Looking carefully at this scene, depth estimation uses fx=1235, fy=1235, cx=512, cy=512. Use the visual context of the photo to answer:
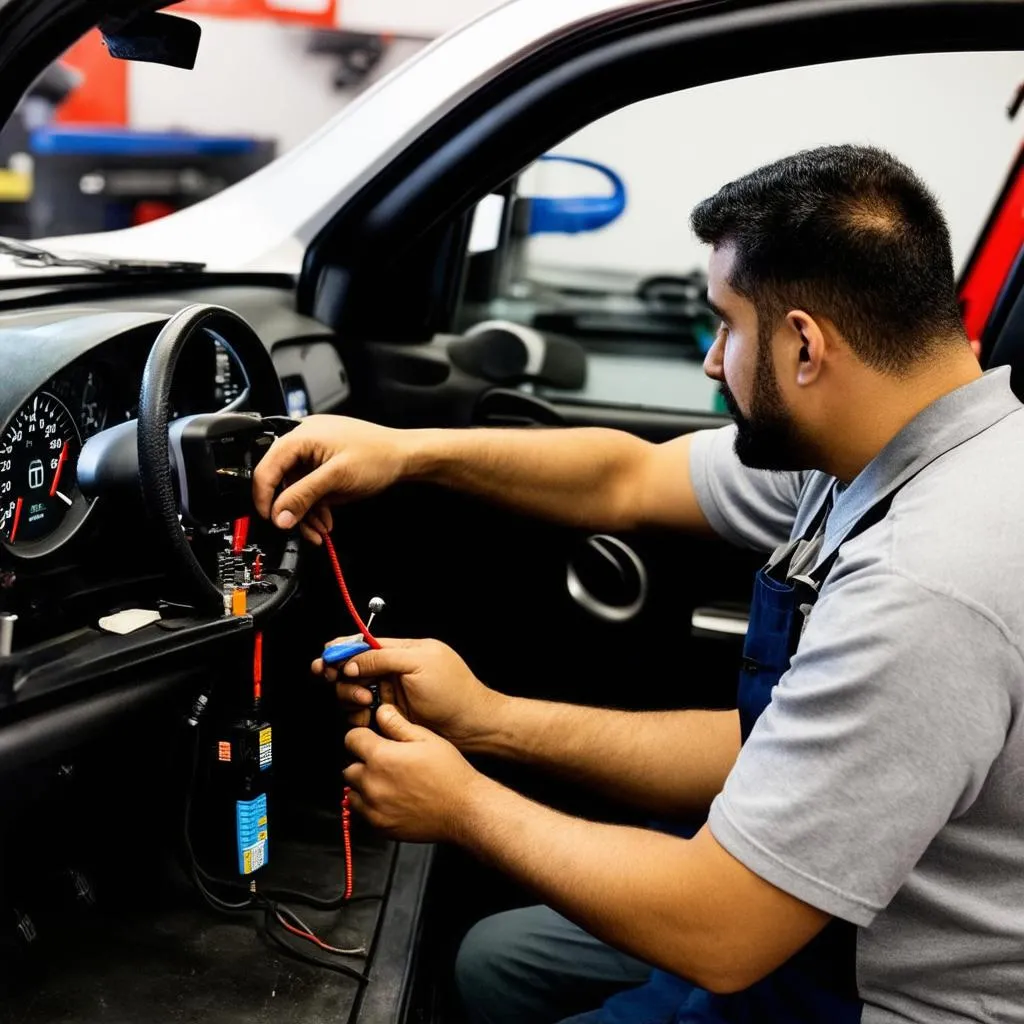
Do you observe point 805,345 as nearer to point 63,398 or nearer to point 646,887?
point 646,887

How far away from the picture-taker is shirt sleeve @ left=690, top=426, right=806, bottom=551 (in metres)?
1.73

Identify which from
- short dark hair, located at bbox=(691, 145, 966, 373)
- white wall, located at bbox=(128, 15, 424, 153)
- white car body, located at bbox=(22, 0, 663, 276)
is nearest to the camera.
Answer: short dark hair, located at bbox=(691, 145, 966, 373)

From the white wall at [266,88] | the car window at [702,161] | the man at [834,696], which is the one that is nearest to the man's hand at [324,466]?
the man at [834,696]

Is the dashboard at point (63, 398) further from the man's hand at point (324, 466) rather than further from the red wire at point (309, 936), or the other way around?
the red wire at point (309, 936)

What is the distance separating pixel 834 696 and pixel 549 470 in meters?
0.85

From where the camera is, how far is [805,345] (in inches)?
48.2

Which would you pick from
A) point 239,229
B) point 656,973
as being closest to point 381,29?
point 239,229

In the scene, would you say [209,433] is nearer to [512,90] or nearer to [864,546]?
[864,546]

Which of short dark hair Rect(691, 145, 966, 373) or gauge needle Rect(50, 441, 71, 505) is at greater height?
short dark hair Rect(691, 145, 966, 373)

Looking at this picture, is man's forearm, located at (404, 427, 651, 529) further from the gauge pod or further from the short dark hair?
the short dark hair

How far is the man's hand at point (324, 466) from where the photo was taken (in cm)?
146

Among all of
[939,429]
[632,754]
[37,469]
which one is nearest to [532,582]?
[632,754]

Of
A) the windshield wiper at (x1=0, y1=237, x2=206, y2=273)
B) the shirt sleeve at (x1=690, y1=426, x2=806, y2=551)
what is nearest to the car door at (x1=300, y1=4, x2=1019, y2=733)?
the shirt sleeve at (x1=690, y1=426, x2=806, y2=551)

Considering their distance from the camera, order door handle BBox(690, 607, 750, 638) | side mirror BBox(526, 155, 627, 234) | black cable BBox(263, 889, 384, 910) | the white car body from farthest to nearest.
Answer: side mirror BBox(526, 155, 627, 234) < door handle BBox(690, 607, 750, 638) < the white car body < black cable BBox(263, 889, 384, 910)
